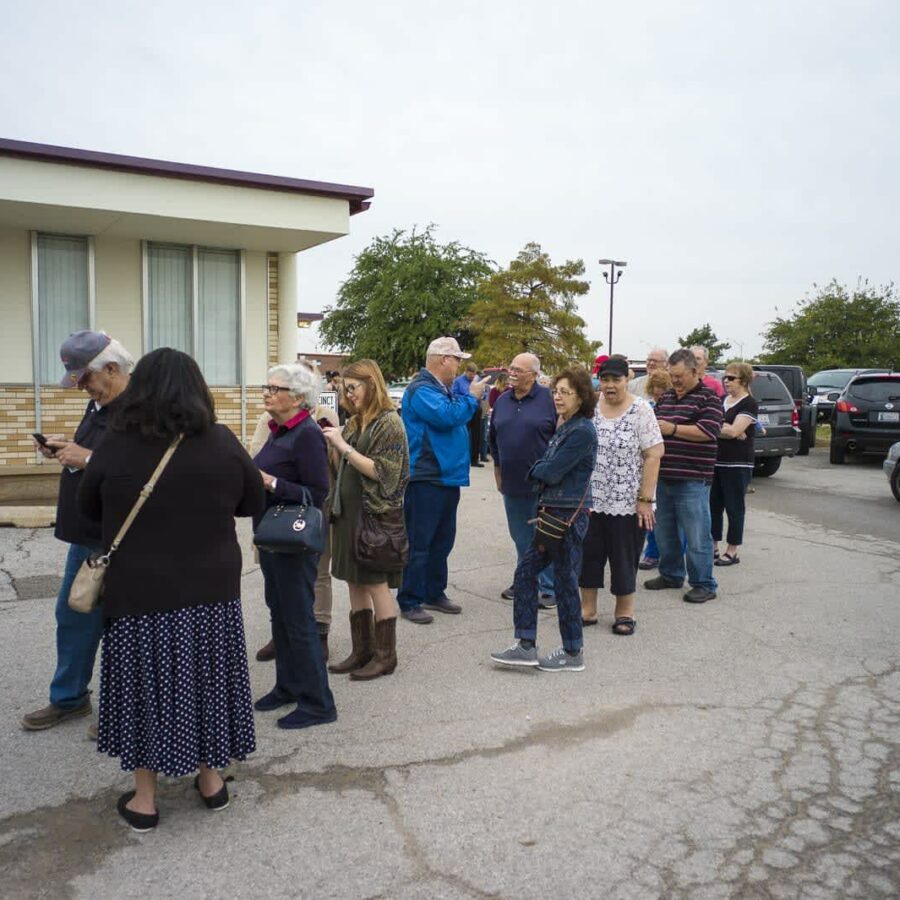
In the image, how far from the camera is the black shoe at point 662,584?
23.3 ft

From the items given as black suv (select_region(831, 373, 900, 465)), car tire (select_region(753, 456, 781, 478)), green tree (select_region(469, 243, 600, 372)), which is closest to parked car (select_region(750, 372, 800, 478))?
car tire (select_region(753, 456, 781, 478))

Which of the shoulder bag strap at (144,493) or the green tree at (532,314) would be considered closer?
the shoulder bag strap at (144,493)

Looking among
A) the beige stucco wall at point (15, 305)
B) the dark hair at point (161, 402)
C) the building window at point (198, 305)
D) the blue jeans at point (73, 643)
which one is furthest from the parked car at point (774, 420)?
the dark hair at point (161, 402)

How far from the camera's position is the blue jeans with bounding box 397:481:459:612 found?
6.17 metres

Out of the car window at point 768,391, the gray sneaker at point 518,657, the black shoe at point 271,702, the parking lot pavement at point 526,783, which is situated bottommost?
the parking lot pavement at point 526,783

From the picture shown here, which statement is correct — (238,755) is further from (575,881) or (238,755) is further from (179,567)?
(575,881)

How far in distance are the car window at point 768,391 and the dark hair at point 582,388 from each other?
10202 millimetres

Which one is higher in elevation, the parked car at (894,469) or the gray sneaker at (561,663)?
the parked car at (894,469)

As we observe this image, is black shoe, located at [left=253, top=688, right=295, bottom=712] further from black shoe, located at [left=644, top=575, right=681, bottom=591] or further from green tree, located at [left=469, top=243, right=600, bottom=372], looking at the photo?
green tree, located at [left=469, top=243, right=600, bottom=372]

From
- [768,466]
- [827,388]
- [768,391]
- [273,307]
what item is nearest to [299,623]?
[273,307]

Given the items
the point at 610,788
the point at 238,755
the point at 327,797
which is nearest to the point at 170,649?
the point at 238,755

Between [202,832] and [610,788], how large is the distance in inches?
65.6

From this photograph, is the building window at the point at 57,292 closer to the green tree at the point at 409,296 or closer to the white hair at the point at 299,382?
the white hair at the point at 299,382

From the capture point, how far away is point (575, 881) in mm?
2953
